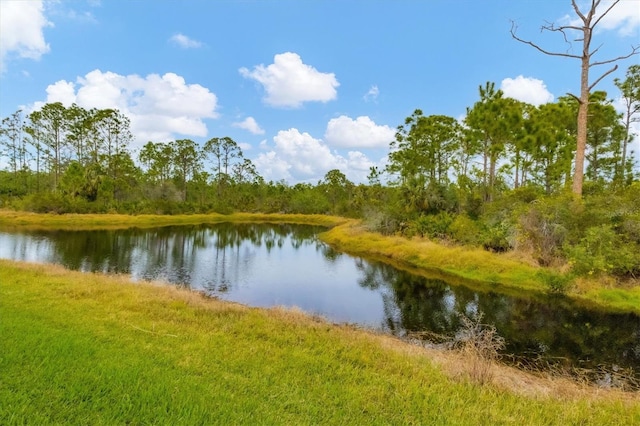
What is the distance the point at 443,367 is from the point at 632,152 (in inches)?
1362

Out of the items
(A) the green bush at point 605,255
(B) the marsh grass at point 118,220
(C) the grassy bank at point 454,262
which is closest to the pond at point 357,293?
(C) the grassy bank at point 454,262

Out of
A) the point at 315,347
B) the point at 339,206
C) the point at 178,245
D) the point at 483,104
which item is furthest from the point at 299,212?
the point at 315,347

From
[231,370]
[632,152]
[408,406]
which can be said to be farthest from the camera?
[632,152]

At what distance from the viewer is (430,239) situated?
2448 centimetres

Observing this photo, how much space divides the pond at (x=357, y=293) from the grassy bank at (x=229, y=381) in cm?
410

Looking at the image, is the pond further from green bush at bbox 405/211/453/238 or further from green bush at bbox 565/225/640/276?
green bush at bbox 405/211/453/238

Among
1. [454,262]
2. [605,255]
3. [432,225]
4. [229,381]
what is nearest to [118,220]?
[432,225]

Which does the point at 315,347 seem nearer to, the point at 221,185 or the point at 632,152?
the point at 632,152

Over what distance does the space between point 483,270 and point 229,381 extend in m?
16.3

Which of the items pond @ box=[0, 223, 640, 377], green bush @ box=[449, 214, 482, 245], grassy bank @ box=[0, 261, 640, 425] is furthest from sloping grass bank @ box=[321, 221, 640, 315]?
grassy bank @ box=[0, 261, 640, 425]

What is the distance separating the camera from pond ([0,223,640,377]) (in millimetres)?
9836

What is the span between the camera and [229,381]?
4.37 metres

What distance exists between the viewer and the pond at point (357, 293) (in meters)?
9.84

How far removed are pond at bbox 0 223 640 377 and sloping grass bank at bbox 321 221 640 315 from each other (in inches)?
40.8
